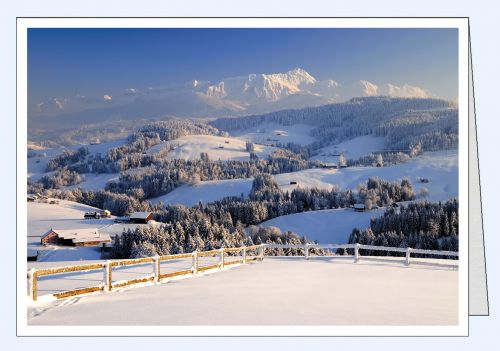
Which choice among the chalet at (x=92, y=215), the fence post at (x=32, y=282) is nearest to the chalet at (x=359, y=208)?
the chalet at (x=92, y=215)

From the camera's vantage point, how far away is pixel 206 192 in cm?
13138

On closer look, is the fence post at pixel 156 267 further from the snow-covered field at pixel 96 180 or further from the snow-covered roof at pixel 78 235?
the snow-covered field at pixel 96 180

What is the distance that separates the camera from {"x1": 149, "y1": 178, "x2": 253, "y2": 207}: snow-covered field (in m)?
123

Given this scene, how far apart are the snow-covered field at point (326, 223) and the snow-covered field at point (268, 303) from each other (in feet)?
216

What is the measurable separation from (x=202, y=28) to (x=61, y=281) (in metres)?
7.10

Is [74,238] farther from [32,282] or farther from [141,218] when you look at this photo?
[32,282]

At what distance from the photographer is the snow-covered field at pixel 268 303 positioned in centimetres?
952

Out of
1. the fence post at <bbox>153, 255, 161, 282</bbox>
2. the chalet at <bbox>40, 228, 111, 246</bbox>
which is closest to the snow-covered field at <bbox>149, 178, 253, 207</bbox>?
the chalet at <bbox>40, 228, 111, 246</bbox>

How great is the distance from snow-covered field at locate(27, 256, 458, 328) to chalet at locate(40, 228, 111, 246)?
36035 mm

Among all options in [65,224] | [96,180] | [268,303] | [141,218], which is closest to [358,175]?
[96,180]

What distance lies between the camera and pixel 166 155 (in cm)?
18138

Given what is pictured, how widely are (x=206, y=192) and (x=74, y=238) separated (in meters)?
80.7

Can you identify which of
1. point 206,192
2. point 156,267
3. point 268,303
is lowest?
point 268,303
